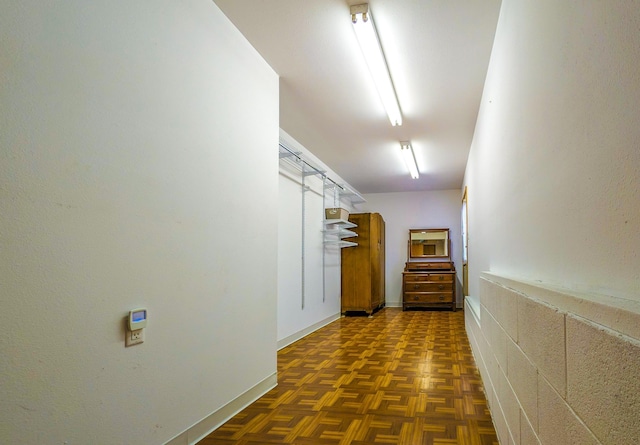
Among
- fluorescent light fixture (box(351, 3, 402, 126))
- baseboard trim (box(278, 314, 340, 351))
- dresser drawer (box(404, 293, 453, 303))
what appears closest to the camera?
fluorescent light fixture (box(351, 3, 402, 126))

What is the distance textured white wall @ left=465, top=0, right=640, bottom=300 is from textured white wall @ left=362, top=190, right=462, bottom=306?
7632 millimetres

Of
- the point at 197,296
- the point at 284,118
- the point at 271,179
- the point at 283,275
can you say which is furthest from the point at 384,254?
the point at 197,296

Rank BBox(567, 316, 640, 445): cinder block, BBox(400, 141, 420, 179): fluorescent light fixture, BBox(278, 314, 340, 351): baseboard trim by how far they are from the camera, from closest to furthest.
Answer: BBox(567, 316, 640, 445): cinder block, BBox(278, 314, 340, 351): baseboard trim, BBox(400, 141, 420, 179): fluorescent light fixture

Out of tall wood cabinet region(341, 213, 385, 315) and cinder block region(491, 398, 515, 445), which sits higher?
tall wood cabinet region(341, 213, 385, 315)

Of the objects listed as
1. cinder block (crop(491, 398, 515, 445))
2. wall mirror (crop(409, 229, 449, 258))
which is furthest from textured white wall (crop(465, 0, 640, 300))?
wall mirror (crop(409, 229, 449, 258))

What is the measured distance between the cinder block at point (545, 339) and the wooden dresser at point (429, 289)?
7668 mm

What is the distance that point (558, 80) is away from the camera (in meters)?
1.33

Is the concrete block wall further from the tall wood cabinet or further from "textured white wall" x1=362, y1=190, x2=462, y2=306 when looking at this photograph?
"textured white wall" x1=362, y1=190, x2=462, y2=306

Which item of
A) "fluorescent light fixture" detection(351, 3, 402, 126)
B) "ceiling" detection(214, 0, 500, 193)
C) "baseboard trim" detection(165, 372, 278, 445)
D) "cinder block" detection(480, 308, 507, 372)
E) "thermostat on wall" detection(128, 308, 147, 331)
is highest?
"ceiling" detection(214, 0, 500, 193)

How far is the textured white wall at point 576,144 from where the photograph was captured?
0.85 meters

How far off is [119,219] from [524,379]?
163 cm

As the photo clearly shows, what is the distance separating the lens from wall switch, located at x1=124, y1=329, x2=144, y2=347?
1854 mm

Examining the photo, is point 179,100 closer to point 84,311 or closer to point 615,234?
point 84,311

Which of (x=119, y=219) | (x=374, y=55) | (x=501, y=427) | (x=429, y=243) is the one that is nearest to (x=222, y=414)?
(x=119, y=219)
